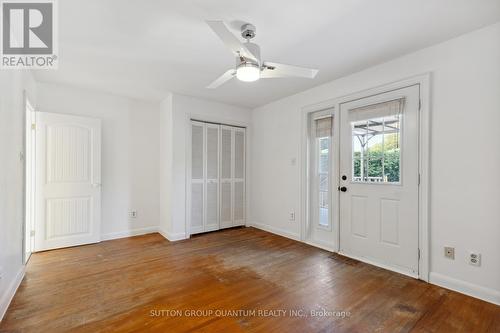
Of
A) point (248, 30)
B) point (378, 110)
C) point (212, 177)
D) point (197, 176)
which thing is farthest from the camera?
point (212, 177)

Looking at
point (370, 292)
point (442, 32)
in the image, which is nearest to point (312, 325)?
point (370, 292)

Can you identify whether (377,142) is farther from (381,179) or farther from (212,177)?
(212,177)

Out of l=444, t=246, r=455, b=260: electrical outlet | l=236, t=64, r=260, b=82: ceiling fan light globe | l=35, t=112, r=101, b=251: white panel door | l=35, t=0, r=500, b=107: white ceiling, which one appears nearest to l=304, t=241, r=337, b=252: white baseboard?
l=444, t=246, r=455, b=260: electrical outlet

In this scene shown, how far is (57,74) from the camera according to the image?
10.1 ft

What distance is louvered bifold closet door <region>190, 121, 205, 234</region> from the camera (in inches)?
161

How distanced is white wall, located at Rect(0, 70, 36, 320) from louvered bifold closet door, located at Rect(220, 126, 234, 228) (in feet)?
8.85

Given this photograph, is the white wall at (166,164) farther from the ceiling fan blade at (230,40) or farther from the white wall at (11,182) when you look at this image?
the ceiling fan blade at (230,40)

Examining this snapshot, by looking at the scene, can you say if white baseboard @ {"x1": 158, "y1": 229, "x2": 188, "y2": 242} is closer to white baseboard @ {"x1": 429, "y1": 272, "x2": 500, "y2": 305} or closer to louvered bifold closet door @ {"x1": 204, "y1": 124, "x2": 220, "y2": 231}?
louvered bifold closet door @ {"x1": 204, "y1": 124, "x2": 220, "y2": 231}

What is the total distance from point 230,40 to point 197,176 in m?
2.82

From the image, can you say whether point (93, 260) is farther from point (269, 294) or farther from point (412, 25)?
point (412, 25)

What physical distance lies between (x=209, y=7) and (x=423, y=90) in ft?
7.32

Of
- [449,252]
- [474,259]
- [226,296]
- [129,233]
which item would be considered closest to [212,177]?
[129,233]

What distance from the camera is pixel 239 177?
15.3 feet

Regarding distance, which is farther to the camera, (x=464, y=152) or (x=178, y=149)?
(x=178, y=149)
